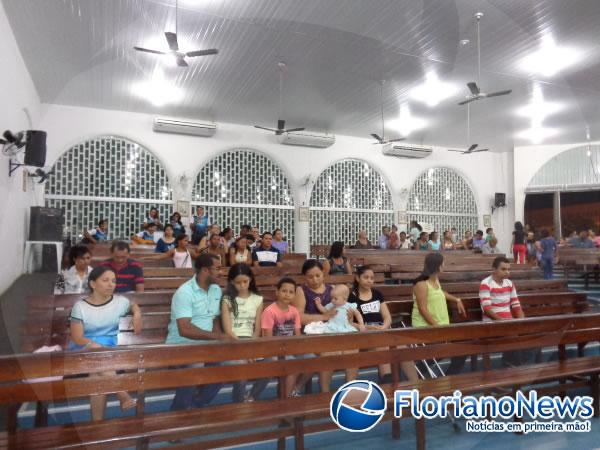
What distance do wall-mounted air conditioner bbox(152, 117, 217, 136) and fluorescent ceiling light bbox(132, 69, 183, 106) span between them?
17.5 inches

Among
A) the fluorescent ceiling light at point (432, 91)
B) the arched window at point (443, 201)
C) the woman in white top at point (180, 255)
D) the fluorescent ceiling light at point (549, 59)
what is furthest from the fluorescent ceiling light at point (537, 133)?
the woman in white top at point (180, 255)

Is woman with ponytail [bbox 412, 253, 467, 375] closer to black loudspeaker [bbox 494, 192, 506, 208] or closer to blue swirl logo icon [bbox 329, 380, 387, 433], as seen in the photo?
blue swirl logo icon [bbox 329, 380, 387, 433]

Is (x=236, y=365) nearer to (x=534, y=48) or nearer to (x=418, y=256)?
(x=418, y=256)

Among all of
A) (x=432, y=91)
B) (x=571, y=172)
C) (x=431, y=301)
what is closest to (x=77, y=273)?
(x=431, y=301)

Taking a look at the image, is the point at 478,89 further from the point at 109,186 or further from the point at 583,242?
the point at 109,186

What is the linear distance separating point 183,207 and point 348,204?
3850mm

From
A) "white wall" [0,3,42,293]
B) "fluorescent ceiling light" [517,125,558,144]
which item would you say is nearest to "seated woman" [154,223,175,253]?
"white wall" [0,3,42,293]

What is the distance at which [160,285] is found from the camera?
3859 mm

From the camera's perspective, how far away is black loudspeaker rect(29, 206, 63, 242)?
684cm

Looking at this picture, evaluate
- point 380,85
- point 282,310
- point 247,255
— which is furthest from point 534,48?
point 282,310

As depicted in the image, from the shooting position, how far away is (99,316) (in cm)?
239

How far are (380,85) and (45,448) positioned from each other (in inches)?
278

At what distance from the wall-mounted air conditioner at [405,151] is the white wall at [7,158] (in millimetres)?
7053

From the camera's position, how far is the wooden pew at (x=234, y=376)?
1612 millimetres
